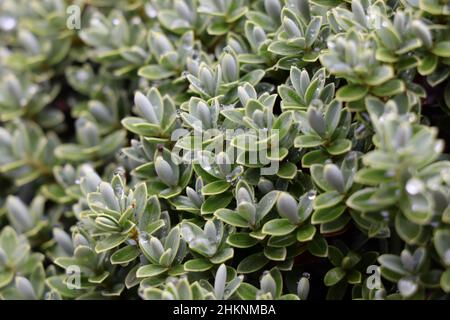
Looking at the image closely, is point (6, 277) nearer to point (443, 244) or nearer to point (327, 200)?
point (327, 200)

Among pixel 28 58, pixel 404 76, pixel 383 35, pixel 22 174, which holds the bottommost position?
pixel 22 174

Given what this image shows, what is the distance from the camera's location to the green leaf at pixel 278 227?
1.57 m

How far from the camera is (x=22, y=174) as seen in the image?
91.5 inches

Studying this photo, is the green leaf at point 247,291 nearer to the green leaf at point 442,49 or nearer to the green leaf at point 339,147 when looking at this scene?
the green leaf at point 339,147

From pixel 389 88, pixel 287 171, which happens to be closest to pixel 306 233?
pixel 287 171

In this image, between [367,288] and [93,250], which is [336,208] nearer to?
[367,288]

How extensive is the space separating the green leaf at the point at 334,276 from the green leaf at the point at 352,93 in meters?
0.48

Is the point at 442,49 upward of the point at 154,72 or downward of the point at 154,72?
upward

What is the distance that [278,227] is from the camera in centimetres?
159

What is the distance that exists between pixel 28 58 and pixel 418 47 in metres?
1.61

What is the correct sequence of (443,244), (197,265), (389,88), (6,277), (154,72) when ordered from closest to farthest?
(443,244) < (389,88) < (197,265) < (6,277) < (154,72)

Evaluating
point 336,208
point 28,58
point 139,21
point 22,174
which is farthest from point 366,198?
point 28,58

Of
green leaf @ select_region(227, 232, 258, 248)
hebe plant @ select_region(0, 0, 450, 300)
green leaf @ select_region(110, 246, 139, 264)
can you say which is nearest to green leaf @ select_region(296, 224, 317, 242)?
hebe plant @ select_region(0, 0, 450, 300)

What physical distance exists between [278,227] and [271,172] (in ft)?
0.53
